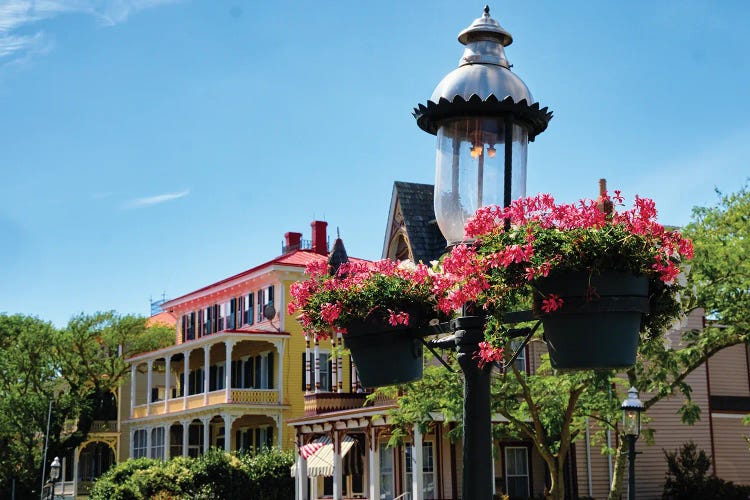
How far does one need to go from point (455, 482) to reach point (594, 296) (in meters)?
27.7

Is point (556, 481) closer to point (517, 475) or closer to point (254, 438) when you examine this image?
point (517, 475)

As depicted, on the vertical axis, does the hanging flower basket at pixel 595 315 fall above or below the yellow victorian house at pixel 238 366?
below

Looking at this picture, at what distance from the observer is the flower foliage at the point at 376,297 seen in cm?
613

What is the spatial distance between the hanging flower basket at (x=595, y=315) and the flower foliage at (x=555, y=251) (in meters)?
0.06

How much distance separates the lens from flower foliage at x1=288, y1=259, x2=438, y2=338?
6129 mm

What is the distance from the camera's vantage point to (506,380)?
923 inches

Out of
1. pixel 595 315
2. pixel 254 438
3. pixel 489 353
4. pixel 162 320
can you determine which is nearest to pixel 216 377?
pixel 254 438

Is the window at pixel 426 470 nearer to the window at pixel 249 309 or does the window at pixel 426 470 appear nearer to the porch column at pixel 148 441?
the window at pixel 249 309

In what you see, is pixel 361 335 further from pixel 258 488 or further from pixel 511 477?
pixel 258 488

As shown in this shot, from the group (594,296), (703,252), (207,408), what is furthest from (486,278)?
(207,408)

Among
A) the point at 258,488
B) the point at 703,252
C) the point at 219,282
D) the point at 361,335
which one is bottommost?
the point at 258,488

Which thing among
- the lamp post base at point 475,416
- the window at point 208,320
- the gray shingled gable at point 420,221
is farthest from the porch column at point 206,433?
the lamp post base at point 475,416

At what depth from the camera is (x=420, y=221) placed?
35188mm

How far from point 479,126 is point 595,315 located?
61.9 inches
